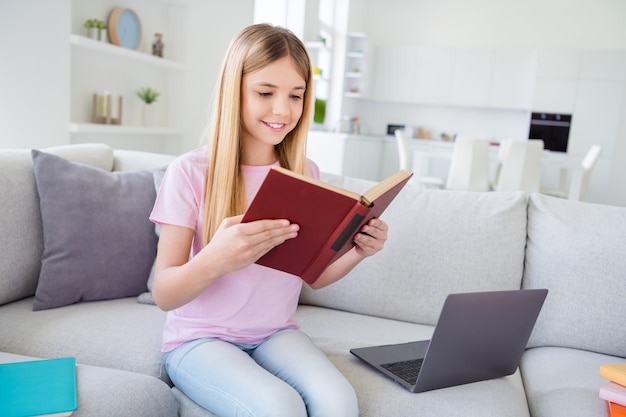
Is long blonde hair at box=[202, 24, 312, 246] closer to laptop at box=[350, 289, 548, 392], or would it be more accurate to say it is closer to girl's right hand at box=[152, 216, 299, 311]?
girl's right hand at box=[152, 216, 299, 311]

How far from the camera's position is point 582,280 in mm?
1547

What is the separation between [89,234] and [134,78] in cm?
287

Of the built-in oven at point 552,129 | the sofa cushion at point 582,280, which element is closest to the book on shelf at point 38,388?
the sofa cushion at point 582,280

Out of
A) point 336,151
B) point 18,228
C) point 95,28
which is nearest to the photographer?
point 18,228

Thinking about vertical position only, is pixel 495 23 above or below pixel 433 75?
above

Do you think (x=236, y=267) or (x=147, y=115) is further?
(x=147, y=115)

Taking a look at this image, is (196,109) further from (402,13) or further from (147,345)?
(402,13)

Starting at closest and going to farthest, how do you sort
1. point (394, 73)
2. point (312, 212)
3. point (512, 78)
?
1. point (312, 212)
2. point (512, 78)
3. point (394, 73)

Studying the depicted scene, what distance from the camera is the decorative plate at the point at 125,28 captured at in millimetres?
3668

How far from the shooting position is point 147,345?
1.33 meters

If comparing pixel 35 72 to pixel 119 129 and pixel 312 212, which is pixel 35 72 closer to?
pixel 119 129

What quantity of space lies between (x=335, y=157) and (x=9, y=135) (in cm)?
381

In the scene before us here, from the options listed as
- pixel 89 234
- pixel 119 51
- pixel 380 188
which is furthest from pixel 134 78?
pixel 380 188

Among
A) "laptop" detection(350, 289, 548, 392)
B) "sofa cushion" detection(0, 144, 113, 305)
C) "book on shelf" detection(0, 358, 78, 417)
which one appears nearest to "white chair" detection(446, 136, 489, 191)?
"laptop" detection(350, 289, 548, 392)
